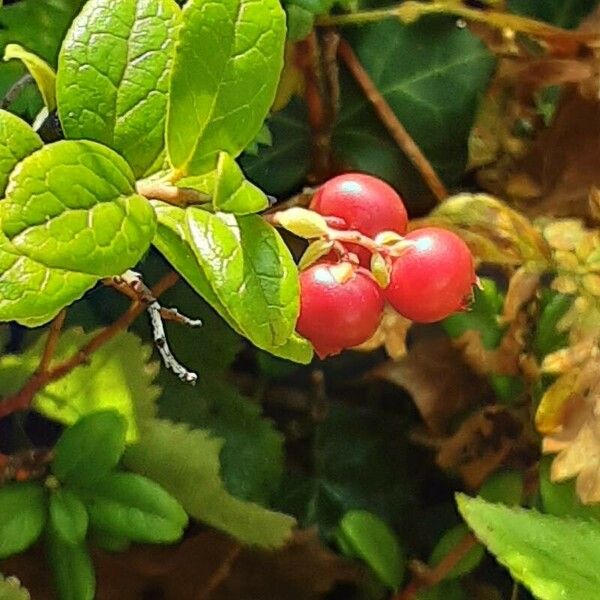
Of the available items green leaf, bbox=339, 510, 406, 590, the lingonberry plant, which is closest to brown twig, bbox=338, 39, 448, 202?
the lingonberry plant

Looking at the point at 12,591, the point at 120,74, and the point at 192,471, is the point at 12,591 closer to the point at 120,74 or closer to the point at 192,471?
the point at 192,471

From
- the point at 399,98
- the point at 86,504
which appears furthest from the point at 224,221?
the point at 399,98

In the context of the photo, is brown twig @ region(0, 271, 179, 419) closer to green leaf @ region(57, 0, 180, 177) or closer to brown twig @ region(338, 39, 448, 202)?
green leaf @ region(57, 0, 180, 177)

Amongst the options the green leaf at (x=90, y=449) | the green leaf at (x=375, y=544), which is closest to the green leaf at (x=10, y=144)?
the green leaf at (x=90, y=449)

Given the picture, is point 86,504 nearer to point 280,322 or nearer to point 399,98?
point 280,322

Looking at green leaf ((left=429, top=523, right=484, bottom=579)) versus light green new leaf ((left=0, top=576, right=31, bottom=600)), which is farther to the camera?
green leaf ((left=429, top=523, right=484, bottom=579))
